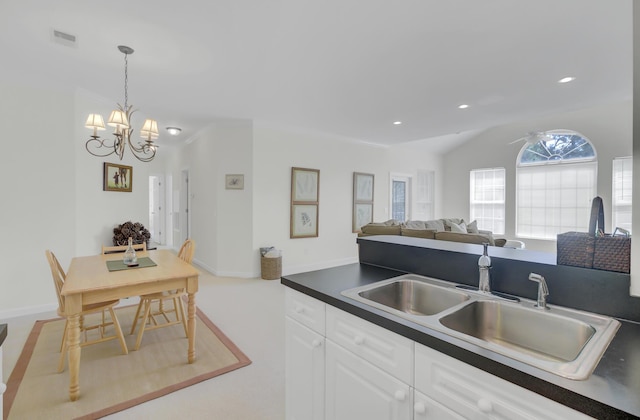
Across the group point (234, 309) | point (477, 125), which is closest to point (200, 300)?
point (234, 309)

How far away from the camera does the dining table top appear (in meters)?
2.03

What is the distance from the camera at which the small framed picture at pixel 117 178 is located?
4.02m

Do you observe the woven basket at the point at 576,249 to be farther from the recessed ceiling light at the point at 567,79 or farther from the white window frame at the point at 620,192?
the white window frame at the point at 620,192

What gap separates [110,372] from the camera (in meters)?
2.23

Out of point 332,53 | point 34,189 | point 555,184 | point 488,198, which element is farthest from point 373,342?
point 488,198

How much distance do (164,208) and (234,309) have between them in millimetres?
5691

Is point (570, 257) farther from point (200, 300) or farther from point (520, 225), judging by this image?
point (520, 225)

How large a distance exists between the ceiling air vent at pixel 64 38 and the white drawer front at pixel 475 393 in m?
3.25

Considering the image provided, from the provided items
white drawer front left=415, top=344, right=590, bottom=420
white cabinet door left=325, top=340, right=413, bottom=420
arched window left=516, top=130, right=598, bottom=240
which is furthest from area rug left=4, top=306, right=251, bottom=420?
arched window left=516, top=130, right=598, bottom=240

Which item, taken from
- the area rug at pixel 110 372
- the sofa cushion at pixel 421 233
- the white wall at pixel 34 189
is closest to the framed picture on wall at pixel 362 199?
the sofa cushion at pixel 421 233

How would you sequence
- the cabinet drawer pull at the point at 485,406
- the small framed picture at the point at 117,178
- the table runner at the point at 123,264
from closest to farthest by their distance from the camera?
the cabinet drawer pull at the point at 485,406
the table runner at the point at 123,264
the small framed picture at the point at 117,178

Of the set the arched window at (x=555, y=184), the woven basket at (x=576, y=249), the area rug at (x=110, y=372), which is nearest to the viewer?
the woven basket at (x=576, y=249)

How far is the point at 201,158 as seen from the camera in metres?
5.66

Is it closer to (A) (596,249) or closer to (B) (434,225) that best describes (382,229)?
(B) (434,225)
